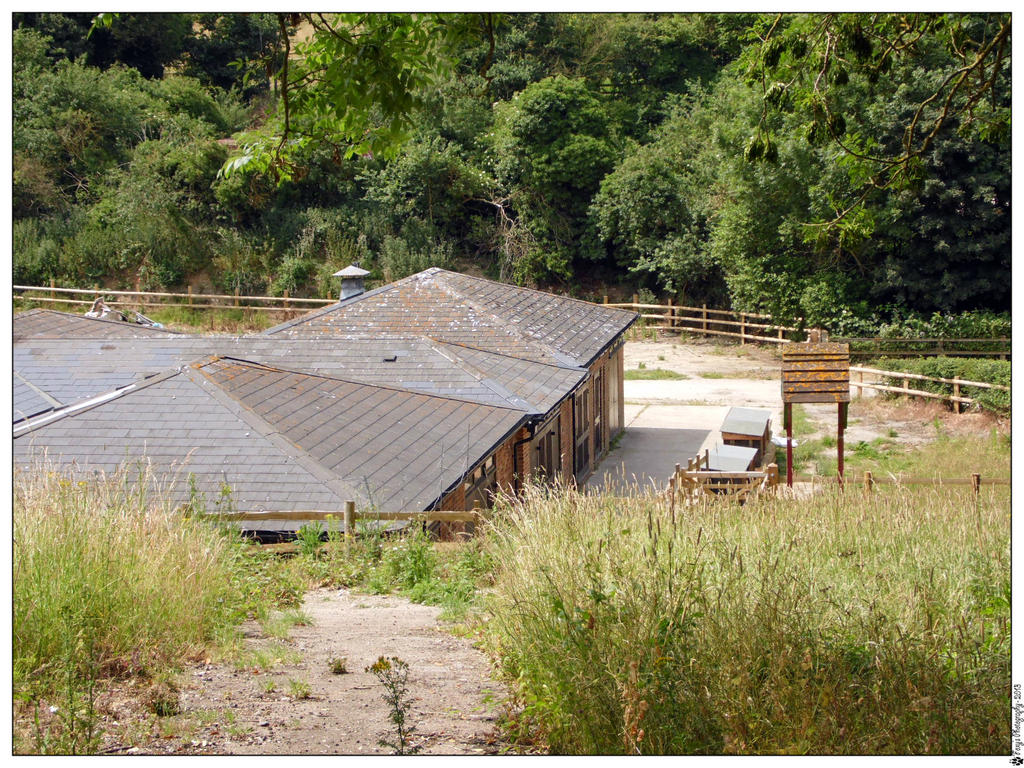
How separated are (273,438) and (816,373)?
24.1 feet

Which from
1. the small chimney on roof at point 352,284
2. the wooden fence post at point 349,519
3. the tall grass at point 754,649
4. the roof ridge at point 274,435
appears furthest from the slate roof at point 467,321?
the tall grass at point 754,649

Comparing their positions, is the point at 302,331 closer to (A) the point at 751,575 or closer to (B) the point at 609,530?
(B) the point at 609,530

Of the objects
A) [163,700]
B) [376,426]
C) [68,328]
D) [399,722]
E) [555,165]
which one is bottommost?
[163,700]


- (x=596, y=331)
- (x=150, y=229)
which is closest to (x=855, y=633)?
(x=596, y=331)

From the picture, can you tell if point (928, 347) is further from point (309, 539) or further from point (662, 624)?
point (662, 624)

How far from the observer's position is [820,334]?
45.3 ft

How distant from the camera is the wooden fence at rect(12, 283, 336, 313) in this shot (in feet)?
121

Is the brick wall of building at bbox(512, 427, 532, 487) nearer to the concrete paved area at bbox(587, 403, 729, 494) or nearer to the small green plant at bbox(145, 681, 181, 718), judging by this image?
the concrete paved area at bbox(587, 403, 729, 494)

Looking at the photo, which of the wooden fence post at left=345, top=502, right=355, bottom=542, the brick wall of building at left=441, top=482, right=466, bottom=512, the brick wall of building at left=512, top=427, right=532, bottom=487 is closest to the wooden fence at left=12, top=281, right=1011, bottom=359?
the brick wall of building at left=512, top=427, right=532, bottom=487

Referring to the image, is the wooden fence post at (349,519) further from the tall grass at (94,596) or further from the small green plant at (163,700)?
the small green plant at (163,700)

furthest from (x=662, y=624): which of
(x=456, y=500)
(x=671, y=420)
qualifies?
(x=671, y=420)

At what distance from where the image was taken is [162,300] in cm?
3800

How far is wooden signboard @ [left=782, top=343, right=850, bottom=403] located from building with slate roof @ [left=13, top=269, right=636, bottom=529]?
3.39 metres

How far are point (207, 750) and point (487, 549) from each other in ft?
12.4
